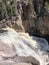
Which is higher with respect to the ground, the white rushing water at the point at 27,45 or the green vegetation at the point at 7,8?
the green vegetation at the point at 7,8

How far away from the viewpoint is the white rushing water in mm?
13913

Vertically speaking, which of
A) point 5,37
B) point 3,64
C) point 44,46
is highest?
point 3,64

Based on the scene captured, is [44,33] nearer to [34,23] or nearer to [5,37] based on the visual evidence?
[34,23]

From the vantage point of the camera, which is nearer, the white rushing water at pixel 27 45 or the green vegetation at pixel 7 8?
the white rushing water at pixel 27 45

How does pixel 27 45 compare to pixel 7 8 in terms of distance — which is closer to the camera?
pixel 27 45

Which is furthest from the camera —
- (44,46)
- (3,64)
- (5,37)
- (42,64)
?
(44,46)

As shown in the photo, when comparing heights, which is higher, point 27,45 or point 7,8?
point 7,8

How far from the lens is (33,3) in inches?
810

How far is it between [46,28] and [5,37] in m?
4.69

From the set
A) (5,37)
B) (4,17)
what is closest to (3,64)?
(5,37)

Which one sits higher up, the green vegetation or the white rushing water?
the green vegetation

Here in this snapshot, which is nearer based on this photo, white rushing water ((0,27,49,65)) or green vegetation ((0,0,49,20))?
white rushing water ((0,27,49,65))

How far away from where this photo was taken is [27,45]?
1546cm

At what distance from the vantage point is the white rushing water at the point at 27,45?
13913mm
